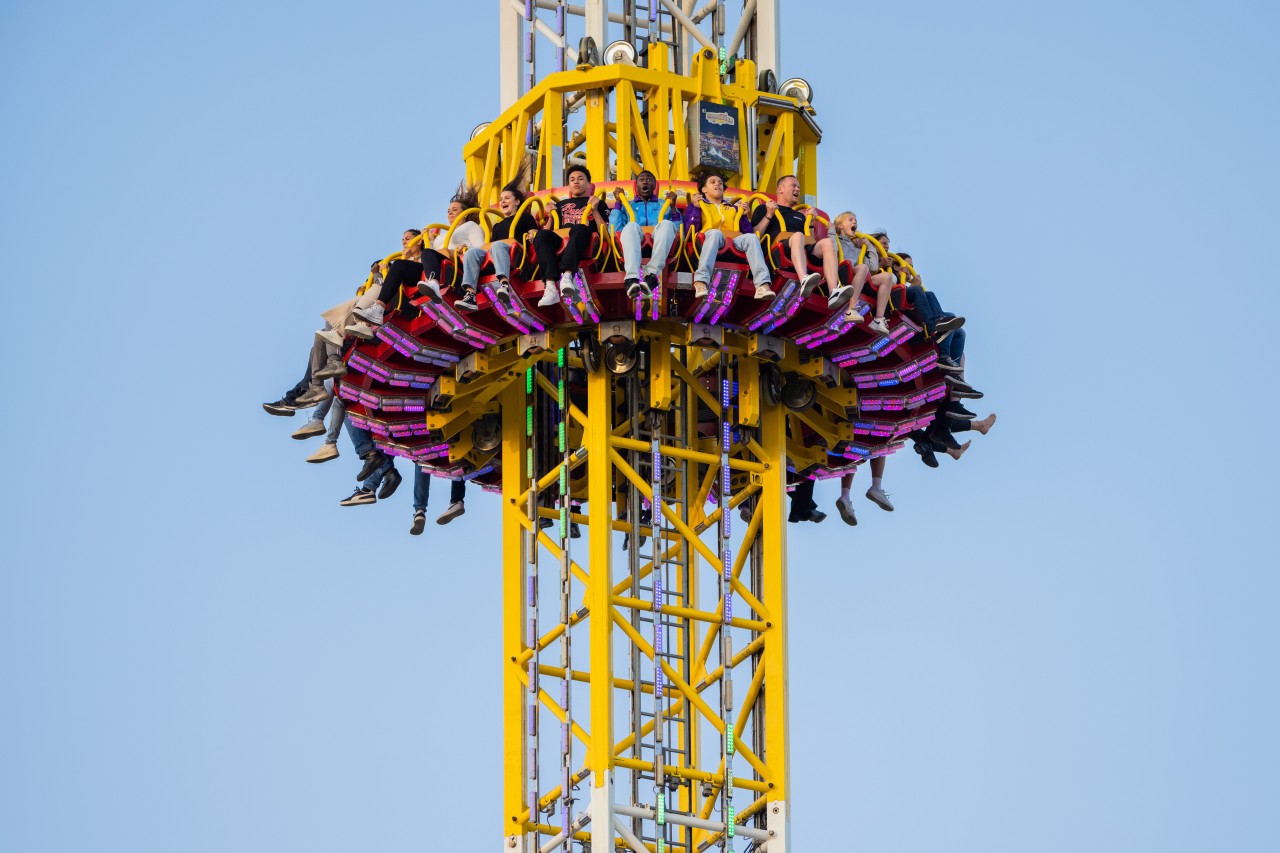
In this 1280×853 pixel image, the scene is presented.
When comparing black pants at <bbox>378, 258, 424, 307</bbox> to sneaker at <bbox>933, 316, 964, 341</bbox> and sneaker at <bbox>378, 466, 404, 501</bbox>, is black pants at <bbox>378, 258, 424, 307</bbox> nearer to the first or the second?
sneaker at <bbox>378, 466, 404, 501</bbox>

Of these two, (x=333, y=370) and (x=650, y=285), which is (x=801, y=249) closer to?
(x=650, y=285)

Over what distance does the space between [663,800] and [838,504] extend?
838 centimetres

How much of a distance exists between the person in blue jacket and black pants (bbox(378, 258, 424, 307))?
123 inches

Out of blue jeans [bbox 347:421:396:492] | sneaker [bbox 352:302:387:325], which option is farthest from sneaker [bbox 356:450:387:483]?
sneaker [bbox 352:302:387:325]

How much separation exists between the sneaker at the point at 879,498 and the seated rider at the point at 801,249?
705 cm

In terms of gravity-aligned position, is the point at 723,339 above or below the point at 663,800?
above

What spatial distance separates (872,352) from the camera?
6031cm

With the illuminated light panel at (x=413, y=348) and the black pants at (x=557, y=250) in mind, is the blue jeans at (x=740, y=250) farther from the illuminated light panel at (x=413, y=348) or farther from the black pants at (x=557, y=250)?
the illuminated light panel at (x=413, y=348)

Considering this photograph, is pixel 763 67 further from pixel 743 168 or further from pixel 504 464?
pixel 504 464

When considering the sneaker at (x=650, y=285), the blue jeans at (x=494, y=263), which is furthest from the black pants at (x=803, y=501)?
the blue jeans at (x=494, y=263)

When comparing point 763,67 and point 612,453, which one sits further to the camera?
point 763,67

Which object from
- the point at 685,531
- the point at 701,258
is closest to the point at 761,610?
the point at 685,531

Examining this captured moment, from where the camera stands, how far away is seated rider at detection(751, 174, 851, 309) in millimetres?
58031

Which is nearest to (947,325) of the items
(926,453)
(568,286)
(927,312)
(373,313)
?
(927,312)
